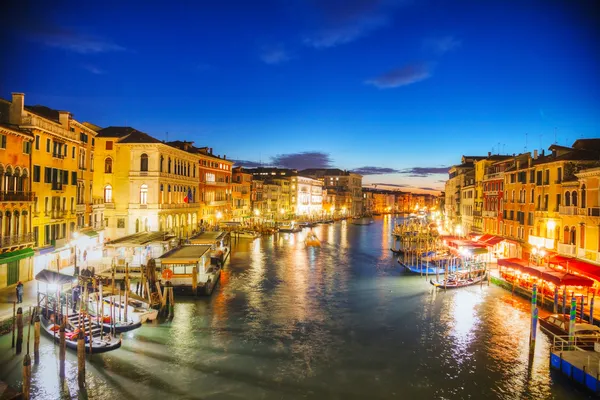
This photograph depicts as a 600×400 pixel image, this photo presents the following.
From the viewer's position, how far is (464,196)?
2292 inches

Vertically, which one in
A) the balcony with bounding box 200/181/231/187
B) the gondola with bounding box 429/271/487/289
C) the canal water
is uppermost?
the balcony with bounding box 200/181/231/187

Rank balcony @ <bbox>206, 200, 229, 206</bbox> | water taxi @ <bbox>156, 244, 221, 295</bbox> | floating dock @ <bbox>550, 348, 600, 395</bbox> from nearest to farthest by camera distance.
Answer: floating dock @ <bbox>550, 348, 600, 395</bbox> < water taxi @ <bbox>156, 244, 221, 295</bbox> < balcony @ <bbox>206, 200, 229, 206</bbox>

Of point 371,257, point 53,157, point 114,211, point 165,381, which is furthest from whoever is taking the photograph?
point 371,257

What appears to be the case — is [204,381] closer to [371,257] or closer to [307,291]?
[307,291]

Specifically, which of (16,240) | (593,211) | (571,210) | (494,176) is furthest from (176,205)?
(593,211)

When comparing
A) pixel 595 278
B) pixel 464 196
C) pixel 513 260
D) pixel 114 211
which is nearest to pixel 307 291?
pixel 513 260

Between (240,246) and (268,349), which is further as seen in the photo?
(240,246)

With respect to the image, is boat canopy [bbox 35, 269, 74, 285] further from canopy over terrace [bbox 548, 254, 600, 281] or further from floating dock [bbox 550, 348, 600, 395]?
canopy over terrace [bbox 548, 254, 600, 281]

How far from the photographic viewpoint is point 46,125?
26594 millimetres

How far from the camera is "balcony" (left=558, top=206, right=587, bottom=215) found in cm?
2567

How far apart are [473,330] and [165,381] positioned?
540 inches

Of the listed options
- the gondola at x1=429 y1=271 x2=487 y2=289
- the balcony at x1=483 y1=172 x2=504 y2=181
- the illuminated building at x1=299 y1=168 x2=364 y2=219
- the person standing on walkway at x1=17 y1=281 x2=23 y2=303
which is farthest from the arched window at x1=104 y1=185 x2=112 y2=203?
the illuminated building at x1=299 y1=168 x2=364 y2=219

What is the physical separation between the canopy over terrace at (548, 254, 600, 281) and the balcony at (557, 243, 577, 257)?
31 cm

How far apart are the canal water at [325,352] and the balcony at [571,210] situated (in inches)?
240
